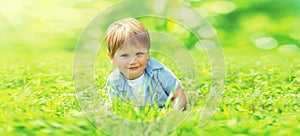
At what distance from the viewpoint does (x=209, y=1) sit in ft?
14.4

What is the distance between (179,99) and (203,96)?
27cm

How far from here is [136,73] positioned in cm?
203

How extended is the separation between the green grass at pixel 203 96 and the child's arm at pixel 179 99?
14 cm

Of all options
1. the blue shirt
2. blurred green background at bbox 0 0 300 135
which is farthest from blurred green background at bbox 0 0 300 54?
the blue shirt

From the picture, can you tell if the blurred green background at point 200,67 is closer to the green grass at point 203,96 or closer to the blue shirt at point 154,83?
the green grass at point 203,96

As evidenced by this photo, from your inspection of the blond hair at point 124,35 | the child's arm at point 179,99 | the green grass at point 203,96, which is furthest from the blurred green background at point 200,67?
the blond hair at point 124,35

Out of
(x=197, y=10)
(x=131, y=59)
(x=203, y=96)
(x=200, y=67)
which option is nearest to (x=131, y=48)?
(x=131, y=59)

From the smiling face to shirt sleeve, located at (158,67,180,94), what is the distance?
3.0 inches

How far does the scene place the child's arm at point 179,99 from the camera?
1954 mm

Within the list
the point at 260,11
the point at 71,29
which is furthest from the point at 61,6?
the point at 260,11

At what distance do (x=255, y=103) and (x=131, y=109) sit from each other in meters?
0.59

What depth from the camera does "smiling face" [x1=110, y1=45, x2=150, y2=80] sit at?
1969 millimetres

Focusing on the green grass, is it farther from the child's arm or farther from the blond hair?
the blond hair

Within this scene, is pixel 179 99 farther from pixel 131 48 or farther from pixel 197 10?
pixel 197 10
